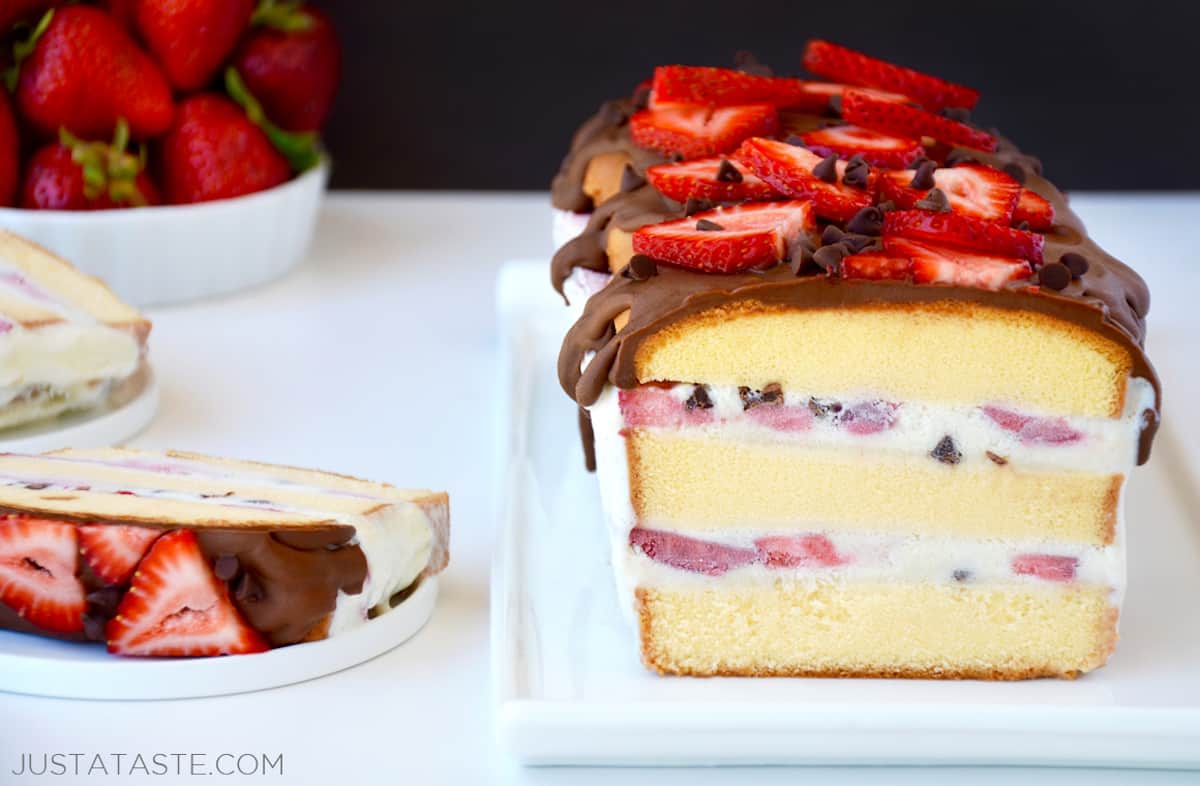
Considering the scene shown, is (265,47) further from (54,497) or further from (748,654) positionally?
(748,654)

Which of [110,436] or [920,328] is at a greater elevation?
[920,328]

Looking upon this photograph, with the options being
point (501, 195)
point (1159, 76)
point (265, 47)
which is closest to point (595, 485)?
point (265, 47)

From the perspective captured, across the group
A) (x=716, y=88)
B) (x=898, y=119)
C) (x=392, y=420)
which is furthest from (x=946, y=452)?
(x=392, y=420)

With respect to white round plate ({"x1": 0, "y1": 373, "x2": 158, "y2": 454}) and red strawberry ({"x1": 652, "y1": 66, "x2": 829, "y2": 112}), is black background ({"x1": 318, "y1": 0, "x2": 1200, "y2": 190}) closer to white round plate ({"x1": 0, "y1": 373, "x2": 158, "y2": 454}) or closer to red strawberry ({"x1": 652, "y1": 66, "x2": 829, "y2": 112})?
red strawberry ({"x1": 652, "y1": 66, "x2": 829, "y2": 112})

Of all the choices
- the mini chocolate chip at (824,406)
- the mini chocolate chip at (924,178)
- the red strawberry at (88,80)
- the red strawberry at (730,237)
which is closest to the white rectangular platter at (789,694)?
the mini chocolate chip at (824,406)

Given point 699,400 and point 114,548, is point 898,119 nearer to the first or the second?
point 699,400

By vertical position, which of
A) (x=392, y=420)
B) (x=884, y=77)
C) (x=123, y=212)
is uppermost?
(x=884, y=77)

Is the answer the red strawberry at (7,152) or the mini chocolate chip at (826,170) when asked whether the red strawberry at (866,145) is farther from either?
the red strawberry at (7,152)
